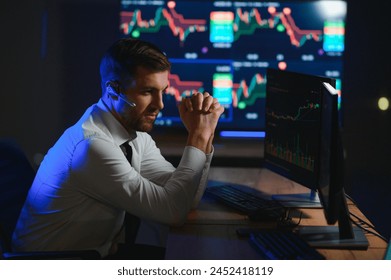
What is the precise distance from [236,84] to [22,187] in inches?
67.1

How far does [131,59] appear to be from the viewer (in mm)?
2240

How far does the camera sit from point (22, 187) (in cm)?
239

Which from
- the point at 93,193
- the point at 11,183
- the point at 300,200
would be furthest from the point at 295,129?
the point at 11,183

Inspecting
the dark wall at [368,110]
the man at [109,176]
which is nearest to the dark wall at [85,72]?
the dark wall at [368,110]

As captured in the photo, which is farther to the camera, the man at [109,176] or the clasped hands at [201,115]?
the clasped hands at [201,115]

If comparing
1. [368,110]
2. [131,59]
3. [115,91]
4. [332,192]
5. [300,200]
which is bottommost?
[300,200]

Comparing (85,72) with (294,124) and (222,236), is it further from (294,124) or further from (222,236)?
(222,236)

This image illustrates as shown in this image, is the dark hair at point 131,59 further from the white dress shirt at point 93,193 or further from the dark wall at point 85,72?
the dark wall at point 85,72

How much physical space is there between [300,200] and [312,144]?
29cm

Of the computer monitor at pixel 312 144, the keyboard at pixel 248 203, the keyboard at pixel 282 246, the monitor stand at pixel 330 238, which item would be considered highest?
the computer monitor at pixel 312 144

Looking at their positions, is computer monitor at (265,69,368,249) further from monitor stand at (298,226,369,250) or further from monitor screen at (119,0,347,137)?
monitor screen at (119,0,347,137)

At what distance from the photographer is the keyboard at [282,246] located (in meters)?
1.81

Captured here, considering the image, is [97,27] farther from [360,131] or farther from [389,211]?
[389,211]
